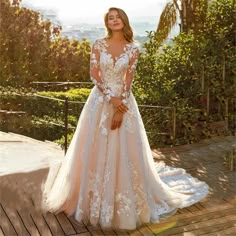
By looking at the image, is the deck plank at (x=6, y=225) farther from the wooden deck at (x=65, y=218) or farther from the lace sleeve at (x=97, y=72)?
the lace sleeve at (x=97, y=72)

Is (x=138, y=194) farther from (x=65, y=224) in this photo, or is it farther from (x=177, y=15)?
(x=177, y=15)

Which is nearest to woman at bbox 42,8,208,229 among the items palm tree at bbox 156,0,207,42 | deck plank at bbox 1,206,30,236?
deck plank at bbox 1,206,30,236

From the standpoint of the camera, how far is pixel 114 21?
3.60 metres

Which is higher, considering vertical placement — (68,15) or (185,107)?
(68,15)

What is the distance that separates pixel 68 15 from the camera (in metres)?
6.45

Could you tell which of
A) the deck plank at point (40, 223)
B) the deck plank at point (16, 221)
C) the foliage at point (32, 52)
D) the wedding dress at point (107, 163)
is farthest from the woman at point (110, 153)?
the foliage at point (32, 52)

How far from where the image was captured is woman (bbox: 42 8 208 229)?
140 inches

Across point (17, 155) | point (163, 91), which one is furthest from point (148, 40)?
point (17, 155)

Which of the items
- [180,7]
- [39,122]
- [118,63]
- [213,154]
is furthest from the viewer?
[39,122]

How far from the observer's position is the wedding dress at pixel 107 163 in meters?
3.56

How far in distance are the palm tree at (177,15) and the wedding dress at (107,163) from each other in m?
4.68

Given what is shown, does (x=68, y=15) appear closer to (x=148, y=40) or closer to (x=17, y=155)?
(x=148, y=40)

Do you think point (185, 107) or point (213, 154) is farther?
point (185, 107)

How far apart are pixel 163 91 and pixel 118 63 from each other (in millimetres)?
3741
